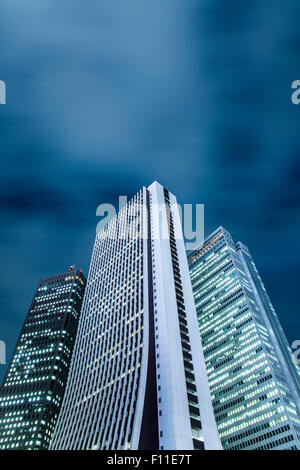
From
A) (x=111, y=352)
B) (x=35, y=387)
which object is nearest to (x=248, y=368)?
(x=111, y=352)

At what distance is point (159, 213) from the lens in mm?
134750

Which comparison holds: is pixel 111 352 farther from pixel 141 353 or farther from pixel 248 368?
pixel 248 368

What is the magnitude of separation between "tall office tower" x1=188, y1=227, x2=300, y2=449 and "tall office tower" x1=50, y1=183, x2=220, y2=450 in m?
57.6

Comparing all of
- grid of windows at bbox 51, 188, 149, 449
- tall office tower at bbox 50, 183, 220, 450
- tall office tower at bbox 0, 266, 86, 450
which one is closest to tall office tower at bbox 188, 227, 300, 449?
tall office tower at bbox 50, 183, 220, 450

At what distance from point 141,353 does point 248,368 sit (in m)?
83.6

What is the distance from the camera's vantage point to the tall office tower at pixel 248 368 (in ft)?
420

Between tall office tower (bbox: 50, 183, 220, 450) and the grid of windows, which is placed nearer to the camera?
tall office tower (bbox: 50, 183, 220, 450)

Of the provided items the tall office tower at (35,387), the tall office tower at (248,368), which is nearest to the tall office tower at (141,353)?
the tall office tower at (248,368)

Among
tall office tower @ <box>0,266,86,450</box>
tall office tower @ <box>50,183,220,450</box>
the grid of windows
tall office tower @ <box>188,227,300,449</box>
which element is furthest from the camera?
tall office tower @ <box>0,266,86,450</box>

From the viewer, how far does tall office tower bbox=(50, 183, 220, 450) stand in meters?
74.8

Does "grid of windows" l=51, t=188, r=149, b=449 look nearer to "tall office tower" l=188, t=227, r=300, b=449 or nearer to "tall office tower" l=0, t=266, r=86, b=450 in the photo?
"tall office tower" l=0, t=266, r=86, b=450

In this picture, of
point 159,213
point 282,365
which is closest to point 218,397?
point 282,365

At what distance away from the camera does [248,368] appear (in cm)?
15125

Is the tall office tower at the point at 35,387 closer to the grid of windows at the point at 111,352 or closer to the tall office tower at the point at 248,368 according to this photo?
the grid of windows at the point at 111,352
